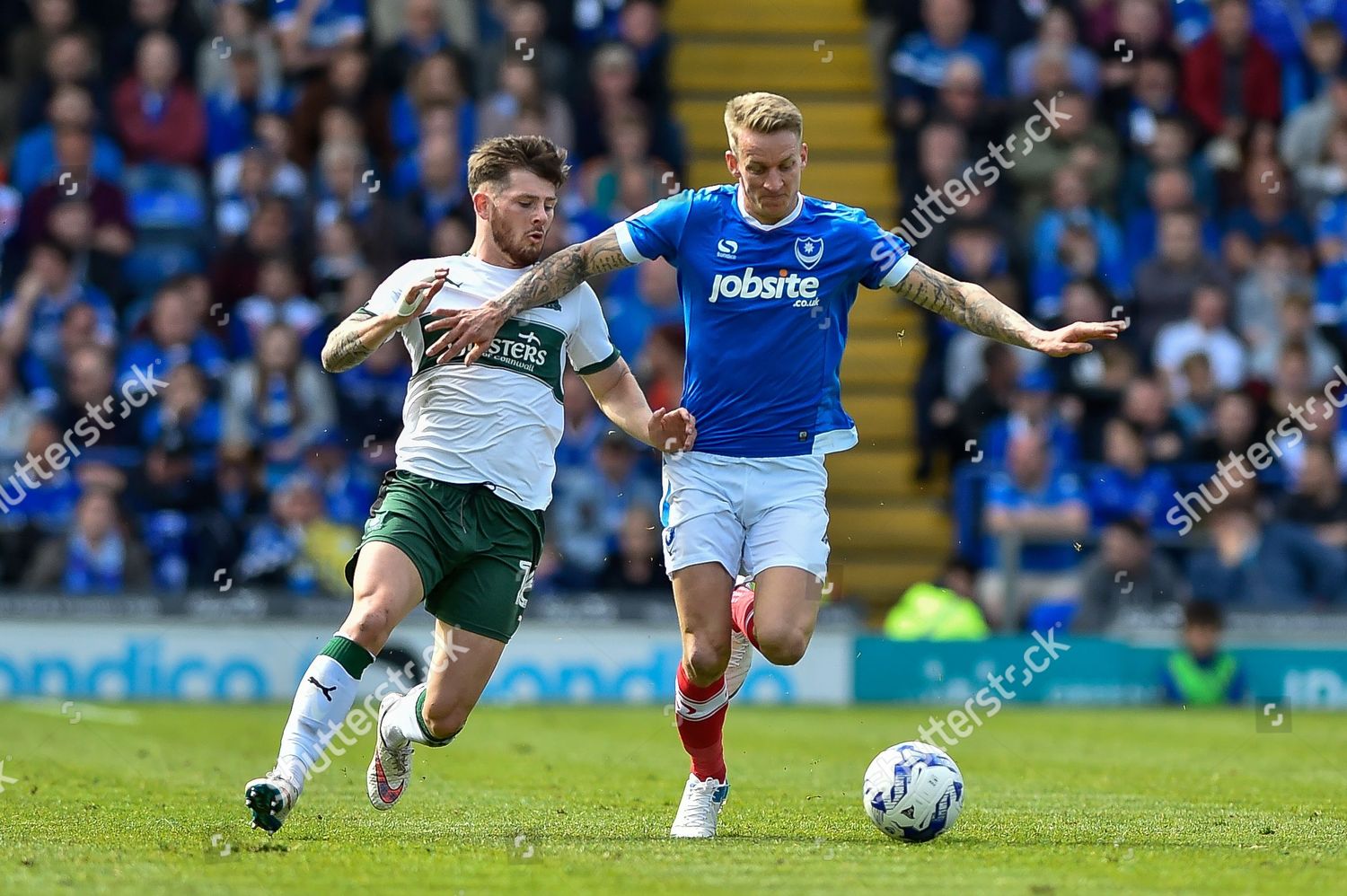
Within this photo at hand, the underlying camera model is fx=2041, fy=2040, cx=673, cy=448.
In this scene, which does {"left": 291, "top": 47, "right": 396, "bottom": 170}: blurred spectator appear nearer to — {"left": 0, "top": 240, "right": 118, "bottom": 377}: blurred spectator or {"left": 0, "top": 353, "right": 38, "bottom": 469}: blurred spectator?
{"left": 0, "top": 240, "right": 118, "bottom": 377}: blurred spectator

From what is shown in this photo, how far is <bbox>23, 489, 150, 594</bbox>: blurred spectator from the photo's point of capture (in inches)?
651

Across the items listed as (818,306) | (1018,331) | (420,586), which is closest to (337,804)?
(420,586)

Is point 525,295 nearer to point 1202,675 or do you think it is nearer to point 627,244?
point 627,244

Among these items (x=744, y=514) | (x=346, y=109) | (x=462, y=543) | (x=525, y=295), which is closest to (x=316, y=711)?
A: (x=462, y=543)

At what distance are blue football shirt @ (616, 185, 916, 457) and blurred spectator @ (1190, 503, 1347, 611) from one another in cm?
980

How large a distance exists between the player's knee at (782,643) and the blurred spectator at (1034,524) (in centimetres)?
932

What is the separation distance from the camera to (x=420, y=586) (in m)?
7.81

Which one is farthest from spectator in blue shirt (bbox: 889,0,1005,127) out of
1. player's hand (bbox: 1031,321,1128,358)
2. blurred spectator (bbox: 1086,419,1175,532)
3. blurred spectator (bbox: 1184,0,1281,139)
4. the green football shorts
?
the green football shorts

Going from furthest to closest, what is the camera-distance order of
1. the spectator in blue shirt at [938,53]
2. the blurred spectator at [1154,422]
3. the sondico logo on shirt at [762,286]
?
the spectator in blue shirt at [938,53] < the blurred spectator at [1154,422] < the sondico logo on shirt at [762,286]

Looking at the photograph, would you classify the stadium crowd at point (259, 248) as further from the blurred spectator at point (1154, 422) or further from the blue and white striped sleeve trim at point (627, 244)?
the blue and white striped sleeve trim at point (627, 244)

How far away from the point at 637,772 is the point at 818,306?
363 cm

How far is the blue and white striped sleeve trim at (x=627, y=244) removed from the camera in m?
8.22

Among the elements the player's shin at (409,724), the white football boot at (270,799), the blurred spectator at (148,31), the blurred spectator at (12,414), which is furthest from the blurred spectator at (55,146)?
the white football boot at (270,799)

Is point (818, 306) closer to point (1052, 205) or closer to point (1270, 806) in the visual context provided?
point (1270, 806)
